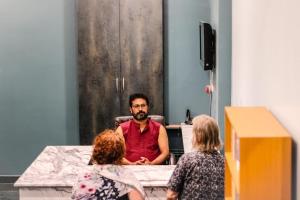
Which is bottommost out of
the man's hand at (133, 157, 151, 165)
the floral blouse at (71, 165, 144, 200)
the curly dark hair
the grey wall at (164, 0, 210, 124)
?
the man's hand at (133, 157, 151, 165)

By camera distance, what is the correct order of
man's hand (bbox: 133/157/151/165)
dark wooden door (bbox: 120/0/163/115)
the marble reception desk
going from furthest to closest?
dark wooden door (bbox: 120/0/163/115) < man's hand (bbox: 133/157/151/165) < the marble reception desk

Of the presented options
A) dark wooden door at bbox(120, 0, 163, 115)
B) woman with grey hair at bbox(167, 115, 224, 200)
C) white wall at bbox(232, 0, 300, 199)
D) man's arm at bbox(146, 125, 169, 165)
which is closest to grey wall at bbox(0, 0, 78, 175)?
dark wooden door at bbox(120, 0, 163, 115)

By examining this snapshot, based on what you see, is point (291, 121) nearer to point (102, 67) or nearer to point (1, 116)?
point (102, 67)

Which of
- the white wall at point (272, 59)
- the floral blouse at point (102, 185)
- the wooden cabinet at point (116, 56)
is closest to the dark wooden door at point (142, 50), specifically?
the wooden cabinet at point (116, 56)

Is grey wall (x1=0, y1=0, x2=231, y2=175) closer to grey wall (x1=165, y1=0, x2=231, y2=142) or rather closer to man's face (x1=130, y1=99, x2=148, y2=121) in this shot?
grey wall (x1=165, y1=0, x2=231, y2=142)

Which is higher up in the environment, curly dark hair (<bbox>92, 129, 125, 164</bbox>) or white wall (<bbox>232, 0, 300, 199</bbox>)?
white wall (<bbox>232, 0, 300, 199</bbox>)

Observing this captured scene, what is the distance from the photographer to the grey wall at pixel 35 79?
688 cm

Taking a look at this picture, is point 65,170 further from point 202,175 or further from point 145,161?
point 202,175

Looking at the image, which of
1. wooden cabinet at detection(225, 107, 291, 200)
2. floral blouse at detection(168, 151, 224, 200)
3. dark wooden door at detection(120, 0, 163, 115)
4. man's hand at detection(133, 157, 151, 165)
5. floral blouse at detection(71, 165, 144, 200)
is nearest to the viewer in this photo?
wooden cabinet at detection(225, 107, 291, 200)

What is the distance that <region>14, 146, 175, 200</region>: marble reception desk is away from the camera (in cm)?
423

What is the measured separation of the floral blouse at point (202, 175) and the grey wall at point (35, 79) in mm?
3433

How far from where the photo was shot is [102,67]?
672cm

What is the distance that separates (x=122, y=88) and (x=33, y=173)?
243 centimetres

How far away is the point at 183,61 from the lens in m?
6.90
